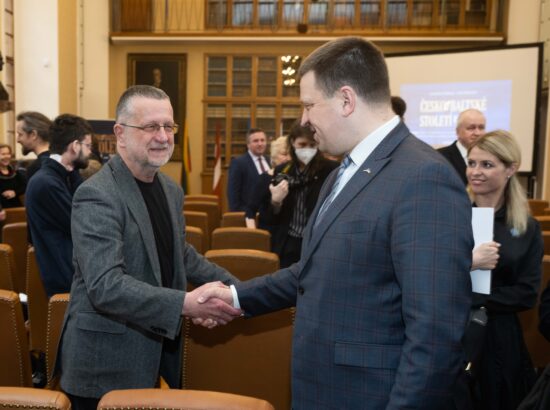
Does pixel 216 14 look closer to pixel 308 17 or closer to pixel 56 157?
pixel 308 17

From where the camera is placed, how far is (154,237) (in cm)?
203

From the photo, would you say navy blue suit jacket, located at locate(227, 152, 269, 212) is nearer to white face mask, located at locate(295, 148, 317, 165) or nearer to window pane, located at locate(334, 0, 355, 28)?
white face mask, located at locate(295, 148, 317, 165)

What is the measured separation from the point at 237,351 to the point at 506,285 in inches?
46.7

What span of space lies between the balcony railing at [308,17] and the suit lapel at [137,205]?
9.77m

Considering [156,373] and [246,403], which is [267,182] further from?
[246,403]

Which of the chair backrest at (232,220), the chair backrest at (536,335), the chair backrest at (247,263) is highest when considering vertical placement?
the chair backrest at (247,263)

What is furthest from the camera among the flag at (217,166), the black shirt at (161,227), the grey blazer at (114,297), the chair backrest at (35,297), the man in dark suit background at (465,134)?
the flag at (217,166)

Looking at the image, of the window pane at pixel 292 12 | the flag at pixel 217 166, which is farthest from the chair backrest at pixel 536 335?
the window pane at pixel 292 12

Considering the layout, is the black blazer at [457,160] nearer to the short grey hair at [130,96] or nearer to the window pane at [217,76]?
the short grey hair at [130,96]

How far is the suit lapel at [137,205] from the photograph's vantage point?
76.4 inches

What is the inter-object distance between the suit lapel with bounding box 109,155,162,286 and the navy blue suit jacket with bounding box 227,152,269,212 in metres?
4.13

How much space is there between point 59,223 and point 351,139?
6.84 feet

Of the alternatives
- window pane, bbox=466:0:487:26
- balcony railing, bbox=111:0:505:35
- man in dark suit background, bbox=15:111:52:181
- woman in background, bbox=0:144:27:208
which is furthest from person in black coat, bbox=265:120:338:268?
window pane, bbox=466:0:487:26

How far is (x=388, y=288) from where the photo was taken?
4.52 ft
